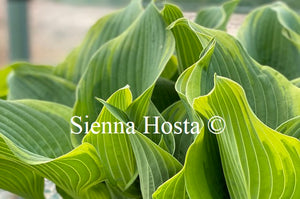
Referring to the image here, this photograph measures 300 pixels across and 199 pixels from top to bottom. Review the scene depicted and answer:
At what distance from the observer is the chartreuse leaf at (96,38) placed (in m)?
0.58

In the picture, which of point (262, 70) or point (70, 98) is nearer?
point (262, 70)

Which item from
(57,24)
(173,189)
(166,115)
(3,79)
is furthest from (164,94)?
(57,24)

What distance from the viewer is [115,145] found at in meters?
0.41

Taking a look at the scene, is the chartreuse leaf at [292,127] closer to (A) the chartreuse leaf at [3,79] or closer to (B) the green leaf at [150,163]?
(B) the green leaf at [150,163]

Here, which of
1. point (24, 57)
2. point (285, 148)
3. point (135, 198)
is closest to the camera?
point (285, 148)

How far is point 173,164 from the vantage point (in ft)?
1.28

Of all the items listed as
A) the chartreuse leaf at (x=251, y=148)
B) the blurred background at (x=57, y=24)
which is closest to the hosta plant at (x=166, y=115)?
the chartreuse leaf at (x=251, y=148)

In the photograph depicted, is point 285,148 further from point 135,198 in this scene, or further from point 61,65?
point 61,65

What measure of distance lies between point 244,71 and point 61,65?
243 mm

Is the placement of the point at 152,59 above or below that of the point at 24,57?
above

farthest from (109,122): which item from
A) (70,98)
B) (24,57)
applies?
(24,57)

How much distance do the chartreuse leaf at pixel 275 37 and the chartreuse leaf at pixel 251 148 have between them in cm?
21

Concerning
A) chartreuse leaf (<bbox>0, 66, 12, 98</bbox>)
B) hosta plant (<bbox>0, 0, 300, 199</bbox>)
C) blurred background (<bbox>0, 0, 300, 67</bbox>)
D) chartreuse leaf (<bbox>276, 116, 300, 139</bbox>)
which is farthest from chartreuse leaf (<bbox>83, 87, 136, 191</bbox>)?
blurred background (<bbox>0, 0, 300, 67</bbox>)
